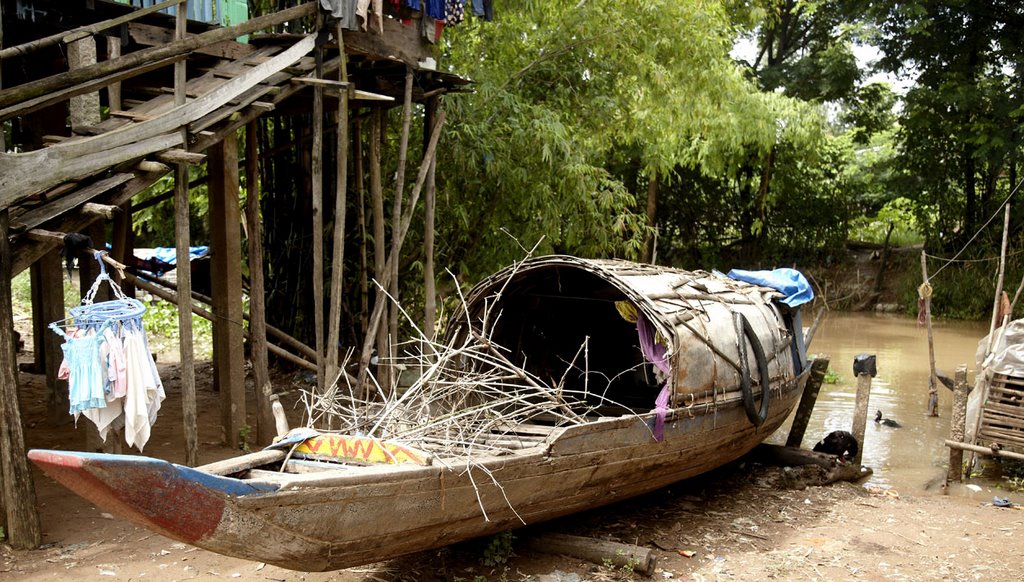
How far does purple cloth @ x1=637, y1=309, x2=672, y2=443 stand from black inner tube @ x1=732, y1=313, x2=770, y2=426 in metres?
0.73

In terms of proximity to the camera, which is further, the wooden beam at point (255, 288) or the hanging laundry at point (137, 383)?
the wooden beam at point (255, 288)

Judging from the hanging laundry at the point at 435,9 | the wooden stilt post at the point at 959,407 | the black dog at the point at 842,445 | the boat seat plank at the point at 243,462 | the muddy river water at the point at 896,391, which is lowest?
the muddy river water at the point at 896,391

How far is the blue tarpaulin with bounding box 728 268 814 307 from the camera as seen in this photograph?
8016 millimetres

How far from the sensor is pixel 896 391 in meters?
11.7

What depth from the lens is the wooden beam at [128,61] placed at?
462cm

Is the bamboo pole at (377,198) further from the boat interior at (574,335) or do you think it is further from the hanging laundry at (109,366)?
the hanging laundry at (109,366)

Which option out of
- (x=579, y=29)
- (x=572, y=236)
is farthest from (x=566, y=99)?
(x=572, y=236)

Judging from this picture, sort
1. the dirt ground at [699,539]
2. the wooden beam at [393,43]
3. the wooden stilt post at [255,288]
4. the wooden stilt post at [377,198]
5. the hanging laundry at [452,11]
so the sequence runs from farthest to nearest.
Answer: the hanging laundry at [452,11] < the wooden stilt post at [377,198] < the wooden beam at [393,43] < the wooden stilt post at [255,288] < the dirt ground at [699,539]

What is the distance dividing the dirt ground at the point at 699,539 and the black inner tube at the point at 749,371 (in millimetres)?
772

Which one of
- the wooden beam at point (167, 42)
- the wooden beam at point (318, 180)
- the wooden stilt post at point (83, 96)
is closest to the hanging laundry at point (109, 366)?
the wooden stilt post at point (83, 96)

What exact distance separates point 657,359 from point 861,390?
2968mm

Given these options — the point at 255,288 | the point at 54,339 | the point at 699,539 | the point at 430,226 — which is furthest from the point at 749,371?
the point at 54,339

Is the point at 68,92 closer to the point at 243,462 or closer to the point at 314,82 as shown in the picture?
the point at 314,82

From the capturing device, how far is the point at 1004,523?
21.0ft
